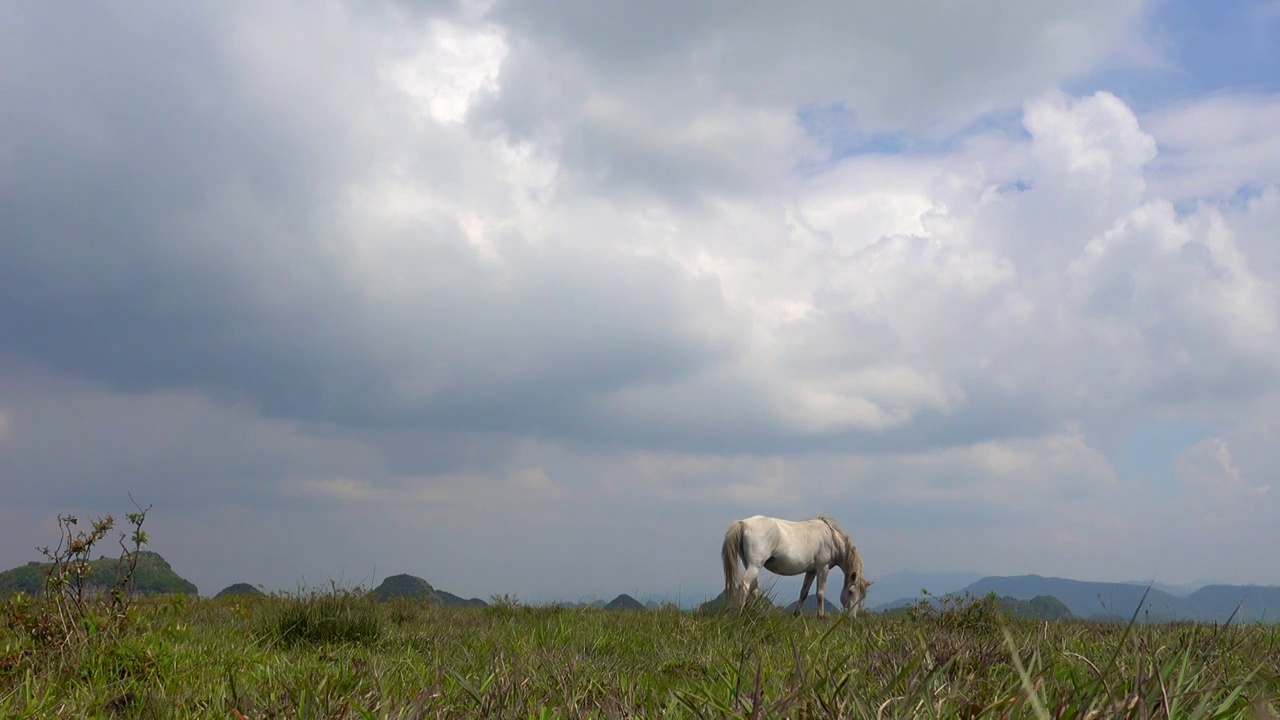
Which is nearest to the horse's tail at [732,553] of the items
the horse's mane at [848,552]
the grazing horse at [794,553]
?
the grazing horse at [794,553]

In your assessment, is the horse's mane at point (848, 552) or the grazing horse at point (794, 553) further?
the horse's mane at point (848, 552)

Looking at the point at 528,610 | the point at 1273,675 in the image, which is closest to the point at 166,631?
the point at 528,610

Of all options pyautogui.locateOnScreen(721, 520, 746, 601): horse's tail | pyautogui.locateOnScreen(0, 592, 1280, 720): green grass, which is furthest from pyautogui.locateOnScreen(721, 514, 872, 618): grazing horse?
pyautogui.locateOnScreen(0, 592, 1280, 720): green grass

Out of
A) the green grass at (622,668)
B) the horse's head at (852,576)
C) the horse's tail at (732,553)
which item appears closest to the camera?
the green grass at (622,668)

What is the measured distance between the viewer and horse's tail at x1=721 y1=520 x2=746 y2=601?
18484mm

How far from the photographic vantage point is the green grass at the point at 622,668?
7.45ft

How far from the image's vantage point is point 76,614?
22.6 ft

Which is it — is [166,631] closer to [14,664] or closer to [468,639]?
[14,664]

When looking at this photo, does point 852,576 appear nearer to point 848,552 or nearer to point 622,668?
point 848,552

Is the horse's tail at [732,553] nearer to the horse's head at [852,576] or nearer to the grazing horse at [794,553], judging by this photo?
the grazing horse at [794,553]

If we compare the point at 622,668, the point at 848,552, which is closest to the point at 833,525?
the point at 848,552

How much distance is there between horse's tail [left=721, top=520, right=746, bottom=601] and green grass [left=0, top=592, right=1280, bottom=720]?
7.97 m

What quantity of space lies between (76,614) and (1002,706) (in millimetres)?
7336

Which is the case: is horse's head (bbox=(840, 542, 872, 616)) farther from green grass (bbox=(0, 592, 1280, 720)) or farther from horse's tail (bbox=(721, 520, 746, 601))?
green grass (bbox=(0, 592, 1280, 720))
